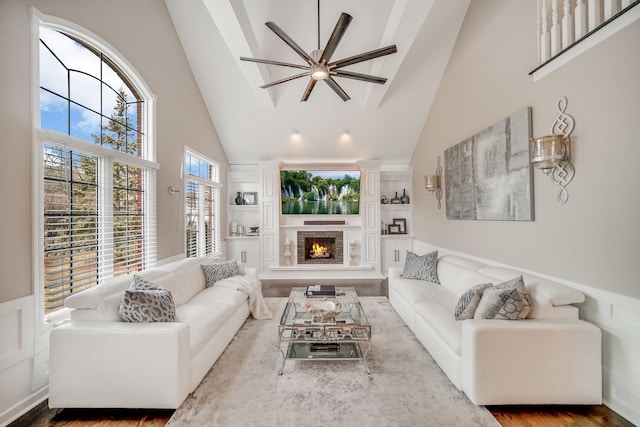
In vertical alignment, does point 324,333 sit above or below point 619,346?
below

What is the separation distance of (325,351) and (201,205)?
12.2ft

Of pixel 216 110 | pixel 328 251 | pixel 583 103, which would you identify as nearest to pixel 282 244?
pixel 328 251

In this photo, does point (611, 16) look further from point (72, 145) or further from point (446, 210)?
point (72, 145)

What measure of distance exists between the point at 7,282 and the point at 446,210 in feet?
16.8

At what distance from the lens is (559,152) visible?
7.98 ft

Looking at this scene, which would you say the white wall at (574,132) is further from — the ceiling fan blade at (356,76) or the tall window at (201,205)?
the tall window at (201,205)

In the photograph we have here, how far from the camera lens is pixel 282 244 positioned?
22.3 feet

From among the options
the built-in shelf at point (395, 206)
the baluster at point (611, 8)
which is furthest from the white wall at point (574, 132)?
the built-in shelf at point (395, 206)

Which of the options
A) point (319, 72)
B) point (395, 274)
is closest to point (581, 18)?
point (319, 72)

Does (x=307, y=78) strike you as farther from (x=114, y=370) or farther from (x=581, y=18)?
(x=114, y=370)

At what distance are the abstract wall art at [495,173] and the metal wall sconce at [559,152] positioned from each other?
0.33 m

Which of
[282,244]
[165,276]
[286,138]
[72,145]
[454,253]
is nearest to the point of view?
[72,145]

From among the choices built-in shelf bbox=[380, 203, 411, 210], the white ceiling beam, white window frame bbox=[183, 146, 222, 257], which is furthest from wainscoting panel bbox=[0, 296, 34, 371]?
built-in shelf bbox=[380, 203, 411, 210]

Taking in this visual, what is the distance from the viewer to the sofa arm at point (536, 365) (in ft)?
6.93
